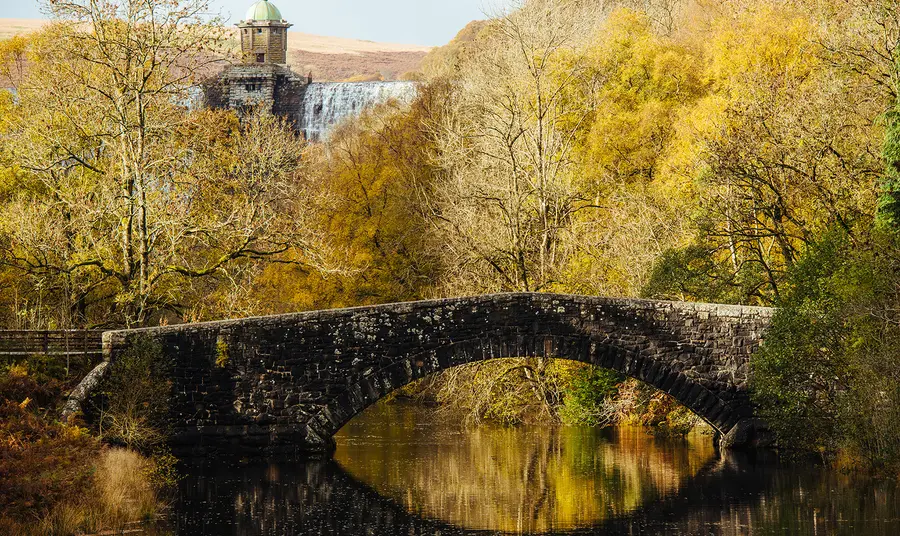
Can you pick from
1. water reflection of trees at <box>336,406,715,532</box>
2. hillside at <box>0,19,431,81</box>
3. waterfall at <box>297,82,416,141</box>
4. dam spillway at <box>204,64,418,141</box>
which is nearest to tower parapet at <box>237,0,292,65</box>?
dam spillway at <box>204,64,418,141</box>

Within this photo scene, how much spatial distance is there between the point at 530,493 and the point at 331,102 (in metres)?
44.5

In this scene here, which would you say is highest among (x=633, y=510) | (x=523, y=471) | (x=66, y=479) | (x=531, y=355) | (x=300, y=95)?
(x=300, y=95)

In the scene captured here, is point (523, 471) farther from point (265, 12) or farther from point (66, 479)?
point (265, 12)

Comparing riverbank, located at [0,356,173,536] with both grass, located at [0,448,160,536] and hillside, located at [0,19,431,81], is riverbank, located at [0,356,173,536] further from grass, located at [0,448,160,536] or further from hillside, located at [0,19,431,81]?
hillside, located at [0,19,431,81]

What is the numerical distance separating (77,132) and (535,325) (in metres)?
11.2

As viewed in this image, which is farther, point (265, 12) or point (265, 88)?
point (265, 12)

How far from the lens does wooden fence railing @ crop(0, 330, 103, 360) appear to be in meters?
23.0

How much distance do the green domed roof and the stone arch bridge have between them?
172 feet

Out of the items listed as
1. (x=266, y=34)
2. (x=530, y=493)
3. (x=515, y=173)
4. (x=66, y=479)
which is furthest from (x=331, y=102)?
(x=66, y=479)

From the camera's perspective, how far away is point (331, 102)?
61.8 metres

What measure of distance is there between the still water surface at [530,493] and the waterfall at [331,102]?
36308 mm

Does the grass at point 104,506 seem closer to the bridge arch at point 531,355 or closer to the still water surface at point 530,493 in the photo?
the still water surface at point 530,493

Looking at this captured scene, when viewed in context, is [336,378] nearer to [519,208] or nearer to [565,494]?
[565,494]

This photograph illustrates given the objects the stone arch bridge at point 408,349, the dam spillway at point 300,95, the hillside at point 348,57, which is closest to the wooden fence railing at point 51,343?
the stone arch bridge at point 408,349
